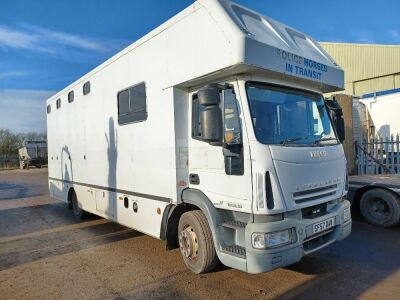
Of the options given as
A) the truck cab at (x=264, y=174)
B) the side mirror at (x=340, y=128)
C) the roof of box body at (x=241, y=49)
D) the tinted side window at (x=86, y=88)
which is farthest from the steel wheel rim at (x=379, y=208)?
the tinted side window at (x=86, y=88)

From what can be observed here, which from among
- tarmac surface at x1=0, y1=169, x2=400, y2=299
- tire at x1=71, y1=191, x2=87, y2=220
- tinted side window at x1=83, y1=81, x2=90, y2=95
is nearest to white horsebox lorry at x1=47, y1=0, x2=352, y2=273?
tarmac surface at x1=0, y1=169, x2=400, y2=299

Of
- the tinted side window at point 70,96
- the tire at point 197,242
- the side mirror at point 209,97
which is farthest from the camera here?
the tinted side window at point 70,96

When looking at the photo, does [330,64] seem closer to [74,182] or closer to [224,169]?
[224,169]

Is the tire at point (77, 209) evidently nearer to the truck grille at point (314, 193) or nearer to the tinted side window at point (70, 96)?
the tinted side window at point (70, 96)

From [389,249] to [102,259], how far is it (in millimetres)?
4699

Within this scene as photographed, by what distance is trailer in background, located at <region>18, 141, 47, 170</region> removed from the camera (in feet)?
128

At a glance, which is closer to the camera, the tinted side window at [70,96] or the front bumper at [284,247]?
the front bumper at [284,247]

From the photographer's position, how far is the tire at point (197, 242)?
440cm

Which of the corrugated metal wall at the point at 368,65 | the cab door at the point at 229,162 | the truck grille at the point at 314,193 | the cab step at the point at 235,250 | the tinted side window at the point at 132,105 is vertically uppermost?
the corrugated metal wall at the point at 368,65

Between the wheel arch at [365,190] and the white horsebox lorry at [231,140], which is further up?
the white horsebox lorry at [231,140]

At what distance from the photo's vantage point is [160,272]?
4945 millimetres

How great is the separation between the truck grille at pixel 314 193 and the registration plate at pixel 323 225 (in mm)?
309

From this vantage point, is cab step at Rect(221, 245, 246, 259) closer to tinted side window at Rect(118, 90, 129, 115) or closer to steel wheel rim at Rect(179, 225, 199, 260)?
steel wheel rim at Rect(179, 225, 199, 260)

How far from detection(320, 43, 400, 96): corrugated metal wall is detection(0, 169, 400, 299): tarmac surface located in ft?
77.4
